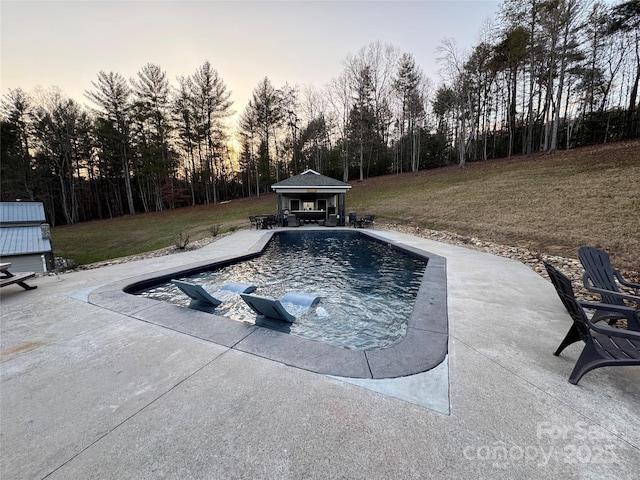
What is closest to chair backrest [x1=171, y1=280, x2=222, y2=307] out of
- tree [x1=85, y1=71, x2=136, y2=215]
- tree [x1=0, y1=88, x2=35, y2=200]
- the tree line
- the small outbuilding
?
the small outbuilding

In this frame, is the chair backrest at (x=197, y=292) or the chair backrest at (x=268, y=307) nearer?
the chair backrest at (x=268, y=307)

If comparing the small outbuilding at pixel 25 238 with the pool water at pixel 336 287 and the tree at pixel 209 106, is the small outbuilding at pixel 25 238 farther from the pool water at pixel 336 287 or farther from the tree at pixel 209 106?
the tree at pixel 209 106

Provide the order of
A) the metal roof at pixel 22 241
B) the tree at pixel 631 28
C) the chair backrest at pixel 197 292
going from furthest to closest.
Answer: the tree at pixel 631 28 → the metal roof at pixel 22 241 → the chair backrest at pixel 197 292

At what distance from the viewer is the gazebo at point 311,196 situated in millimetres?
14789

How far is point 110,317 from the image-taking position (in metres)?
3.36

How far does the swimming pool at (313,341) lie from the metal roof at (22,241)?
747 centimetres

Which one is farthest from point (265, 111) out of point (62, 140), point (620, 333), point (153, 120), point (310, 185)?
point (620, 333)

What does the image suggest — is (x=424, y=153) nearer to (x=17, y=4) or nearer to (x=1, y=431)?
(x=17, y=4)

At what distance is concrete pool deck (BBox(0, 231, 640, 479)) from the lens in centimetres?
139

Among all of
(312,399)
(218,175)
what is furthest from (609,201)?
(218,175)

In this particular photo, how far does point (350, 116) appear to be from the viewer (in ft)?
85.6

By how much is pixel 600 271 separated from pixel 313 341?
3.55 metres

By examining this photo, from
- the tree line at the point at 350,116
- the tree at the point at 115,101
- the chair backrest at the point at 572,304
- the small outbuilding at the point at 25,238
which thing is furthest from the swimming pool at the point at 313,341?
the tree at the point at 115,101

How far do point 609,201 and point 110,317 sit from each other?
1352 cm
